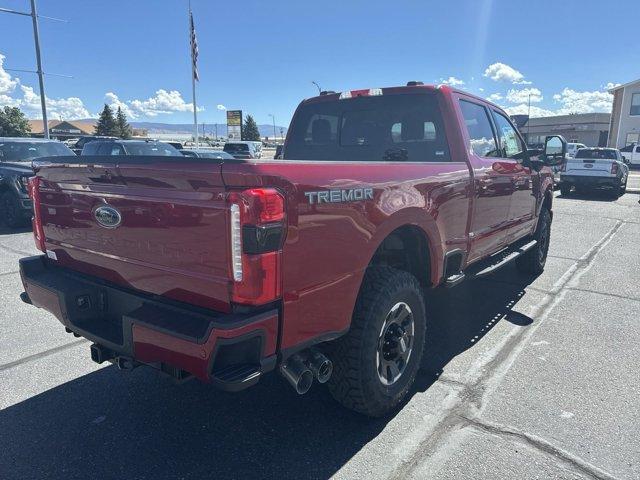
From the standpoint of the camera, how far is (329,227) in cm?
228

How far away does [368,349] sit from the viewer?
2658mm

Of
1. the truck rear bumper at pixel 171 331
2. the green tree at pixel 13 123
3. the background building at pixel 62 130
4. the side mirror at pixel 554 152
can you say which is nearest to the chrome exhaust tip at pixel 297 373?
the truck rear bumper at pixel 171 331

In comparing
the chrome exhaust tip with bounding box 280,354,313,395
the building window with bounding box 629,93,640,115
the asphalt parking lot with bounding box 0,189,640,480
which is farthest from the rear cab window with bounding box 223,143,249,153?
the building window with bounding box 629,93,640,115

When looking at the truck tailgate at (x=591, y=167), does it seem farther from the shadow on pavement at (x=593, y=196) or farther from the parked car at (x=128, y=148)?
the parked car at (x=128, y=148)

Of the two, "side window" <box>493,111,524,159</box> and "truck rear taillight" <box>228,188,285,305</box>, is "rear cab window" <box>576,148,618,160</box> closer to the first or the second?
"side window" <box>493,111,524,159</box>

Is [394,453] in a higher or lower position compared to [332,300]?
lower

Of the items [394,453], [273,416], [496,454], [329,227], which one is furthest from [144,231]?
[496,454]

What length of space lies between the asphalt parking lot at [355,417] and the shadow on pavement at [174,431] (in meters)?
0.01

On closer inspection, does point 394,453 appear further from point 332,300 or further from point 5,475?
point 5,475

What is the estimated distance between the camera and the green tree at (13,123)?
6066 cm

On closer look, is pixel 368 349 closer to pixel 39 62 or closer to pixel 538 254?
pixel 538 254

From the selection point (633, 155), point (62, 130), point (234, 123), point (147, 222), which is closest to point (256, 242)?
point (147, 222)

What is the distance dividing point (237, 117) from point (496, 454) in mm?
58637

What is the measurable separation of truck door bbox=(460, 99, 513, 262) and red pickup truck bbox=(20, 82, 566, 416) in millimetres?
58
